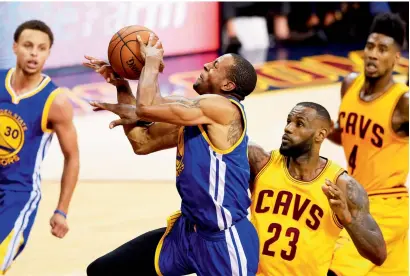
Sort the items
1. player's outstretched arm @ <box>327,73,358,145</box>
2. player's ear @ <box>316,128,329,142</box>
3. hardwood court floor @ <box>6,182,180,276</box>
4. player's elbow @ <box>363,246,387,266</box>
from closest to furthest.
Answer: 1. player's elbow @ <box>363,246,387,266</box>
2. player's ear @ <box>316,128,329,142</box>
3. player's outstretched arm @ <box>327,73,358,145</box>
4. hardwood court floor @ <box>6,182,180,276</box>

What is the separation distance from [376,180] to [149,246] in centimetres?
208

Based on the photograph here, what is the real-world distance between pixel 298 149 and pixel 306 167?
0.42 feet

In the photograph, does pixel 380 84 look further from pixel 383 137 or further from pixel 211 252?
pixel 211 252

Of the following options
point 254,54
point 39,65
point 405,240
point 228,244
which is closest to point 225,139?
point 228,244

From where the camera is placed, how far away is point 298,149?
5.16 m

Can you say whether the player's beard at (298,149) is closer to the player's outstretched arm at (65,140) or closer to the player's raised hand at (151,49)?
the player's raised hand at (151,49)

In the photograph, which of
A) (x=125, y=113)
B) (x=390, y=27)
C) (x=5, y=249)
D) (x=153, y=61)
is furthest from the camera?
(x=390, y=27)

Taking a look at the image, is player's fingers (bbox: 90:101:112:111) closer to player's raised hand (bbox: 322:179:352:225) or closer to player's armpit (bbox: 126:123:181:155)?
player's armpit (bbox: 126:123:181:155)

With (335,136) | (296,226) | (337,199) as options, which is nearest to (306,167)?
(296,226)

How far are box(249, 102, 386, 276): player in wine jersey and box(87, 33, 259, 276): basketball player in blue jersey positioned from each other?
316 mm

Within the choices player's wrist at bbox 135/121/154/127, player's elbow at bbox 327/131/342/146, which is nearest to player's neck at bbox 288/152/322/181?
player's wrist at bbox 135/121/154/127

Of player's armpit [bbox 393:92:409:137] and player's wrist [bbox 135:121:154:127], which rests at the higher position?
player's wrist [bbox 135:121:154:127]

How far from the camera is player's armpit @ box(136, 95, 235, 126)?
455 cm

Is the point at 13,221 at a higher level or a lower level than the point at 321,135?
lower
